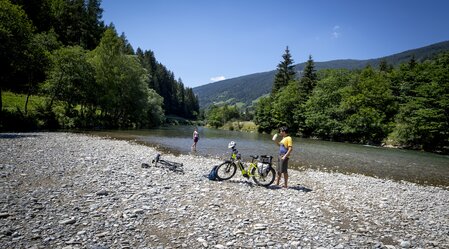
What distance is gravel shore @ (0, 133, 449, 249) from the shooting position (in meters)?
7.24

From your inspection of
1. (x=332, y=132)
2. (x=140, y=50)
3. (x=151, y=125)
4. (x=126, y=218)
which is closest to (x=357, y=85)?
(x=332, y=132)

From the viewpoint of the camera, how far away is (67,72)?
44.2 m

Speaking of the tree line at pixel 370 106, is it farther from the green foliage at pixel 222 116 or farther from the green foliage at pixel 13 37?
the green foliage at pixel 13 37

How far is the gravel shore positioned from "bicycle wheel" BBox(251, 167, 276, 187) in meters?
0.41

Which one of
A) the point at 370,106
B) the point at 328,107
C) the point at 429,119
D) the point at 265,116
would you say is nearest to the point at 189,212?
the point at 429,119

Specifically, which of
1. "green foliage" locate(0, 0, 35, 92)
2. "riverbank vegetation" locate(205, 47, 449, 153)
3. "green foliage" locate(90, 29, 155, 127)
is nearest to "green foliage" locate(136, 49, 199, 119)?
"green foliage" locate(90, 29, 155, 127)

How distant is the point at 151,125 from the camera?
7881 cm

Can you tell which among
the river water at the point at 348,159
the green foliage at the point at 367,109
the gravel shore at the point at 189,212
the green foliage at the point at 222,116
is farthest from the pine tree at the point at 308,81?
the gravel shore at the point at 189,212

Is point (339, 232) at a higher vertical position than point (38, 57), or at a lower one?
lower

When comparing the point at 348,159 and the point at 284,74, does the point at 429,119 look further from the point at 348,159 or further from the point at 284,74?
the point at 284,74

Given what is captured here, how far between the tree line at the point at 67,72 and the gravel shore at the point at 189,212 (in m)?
27.6

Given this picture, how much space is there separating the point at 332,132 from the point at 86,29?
90851 mm

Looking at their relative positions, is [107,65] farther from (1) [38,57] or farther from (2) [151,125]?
(2) [151,125]

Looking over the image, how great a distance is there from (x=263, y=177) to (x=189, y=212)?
19.5 ft
